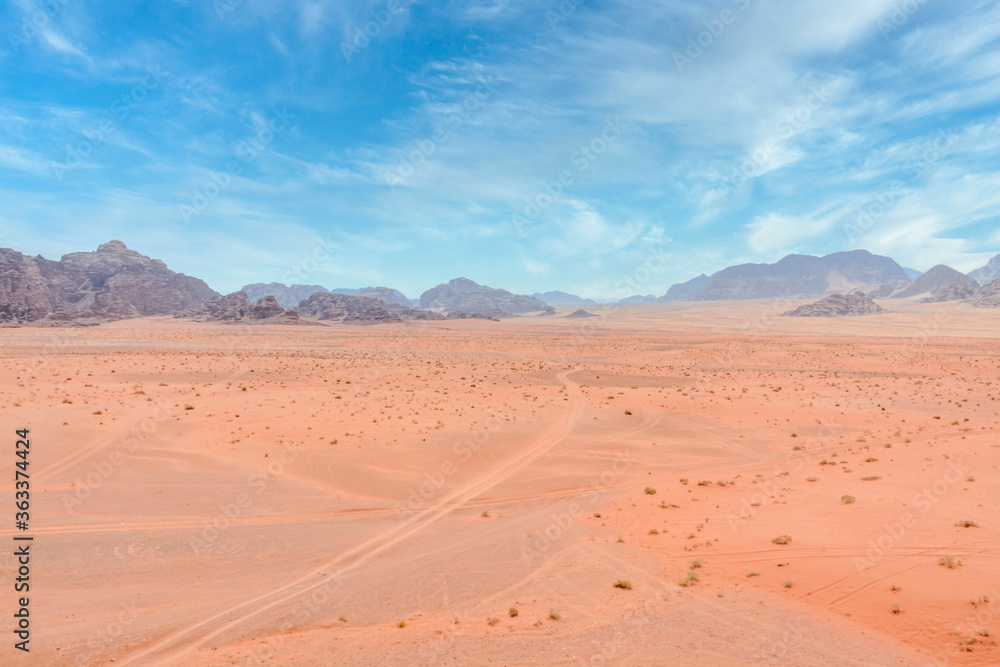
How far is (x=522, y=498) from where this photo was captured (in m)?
15.4

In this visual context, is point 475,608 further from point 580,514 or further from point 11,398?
point 11,398

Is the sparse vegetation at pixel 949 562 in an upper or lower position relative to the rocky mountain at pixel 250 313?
lower

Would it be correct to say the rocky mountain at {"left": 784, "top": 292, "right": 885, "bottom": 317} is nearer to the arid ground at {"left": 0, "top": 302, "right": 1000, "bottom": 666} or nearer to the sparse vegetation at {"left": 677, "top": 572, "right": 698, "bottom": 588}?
the arid ground at {"left": 0, "top": 302, "right": 1000, "bottom": 666}

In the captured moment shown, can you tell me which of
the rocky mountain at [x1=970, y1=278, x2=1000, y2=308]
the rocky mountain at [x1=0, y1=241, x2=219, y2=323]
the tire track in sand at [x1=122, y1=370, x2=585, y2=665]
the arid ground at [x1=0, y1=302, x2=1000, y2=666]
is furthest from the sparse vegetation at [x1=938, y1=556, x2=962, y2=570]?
the rocky mountain at [x1=970, y1=278, x2=1000, y2=308]

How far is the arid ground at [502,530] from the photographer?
7531 millimetres

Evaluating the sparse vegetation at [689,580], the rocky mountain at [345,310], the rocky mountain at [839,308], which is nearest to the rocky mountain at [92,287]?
the rocky mountain at [345,310]


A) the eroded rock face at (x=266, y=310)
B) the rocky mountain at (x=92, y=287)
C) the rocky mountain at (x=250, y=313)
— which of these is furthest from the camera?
the eroded rock face at (x=266, y=310)

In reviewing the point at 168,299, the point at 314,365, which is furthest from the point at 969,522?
the point at 168,299

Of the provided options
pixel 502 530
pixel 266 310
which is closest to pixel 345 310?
pixel 266 310

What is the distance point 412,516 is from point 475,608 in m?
5.50

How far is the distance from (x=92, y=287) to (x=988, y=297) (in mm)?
326063

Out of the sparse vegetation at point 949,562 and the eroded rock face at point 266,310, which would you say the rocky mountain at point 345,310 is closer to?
the eroded rock face at point 266,310

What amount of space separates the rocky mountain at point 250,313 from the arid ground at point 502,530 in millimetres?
109690

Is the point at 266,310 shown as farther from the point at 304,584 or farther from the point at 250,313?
the point at 304,584
